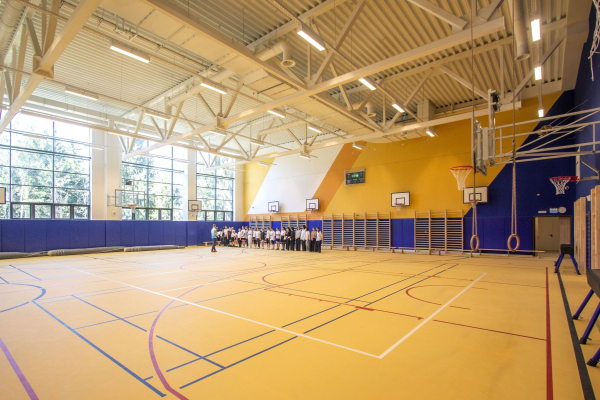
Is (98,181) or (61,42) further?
(98,181)

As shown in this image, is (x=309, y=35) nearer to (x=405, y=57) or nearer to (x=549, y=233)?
(x=405, y=57)

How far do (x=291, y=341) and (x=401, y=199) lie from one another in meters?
15.8

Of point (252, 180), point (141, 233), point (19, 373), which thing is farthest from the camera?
point (252, 180)

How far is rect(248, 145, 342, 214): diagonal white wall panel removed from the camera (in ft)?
74.4

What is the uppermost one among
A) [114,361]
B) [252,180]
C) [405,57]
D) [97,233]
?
[405,57]

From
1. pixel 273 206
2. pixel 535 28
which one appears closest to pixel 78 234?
pixel 273 206

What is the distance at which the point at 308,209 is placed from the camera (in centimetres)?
2305

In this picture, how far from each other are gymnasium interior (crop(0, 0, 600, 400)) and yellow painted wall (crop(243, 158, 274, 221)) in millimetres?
980

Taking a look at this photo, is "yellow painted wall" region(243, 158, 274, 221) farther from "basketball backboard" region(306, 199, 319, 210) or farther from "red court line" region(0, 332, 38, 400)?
"red court line" region(0, 332, 38, 400)

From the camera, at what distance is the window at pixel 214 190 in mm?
25328

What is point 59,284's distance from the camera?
8.47 meters

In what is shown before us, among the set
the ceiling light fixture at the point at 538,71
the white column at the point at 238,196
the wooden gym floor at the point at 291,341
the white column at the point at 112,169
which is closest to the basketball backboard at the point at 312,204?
the white column at the point at 238,196

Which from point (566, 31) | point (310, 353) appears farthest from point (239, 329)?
point (566, 31)

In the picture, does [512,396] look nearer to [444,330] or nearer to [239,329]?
[444,330]
